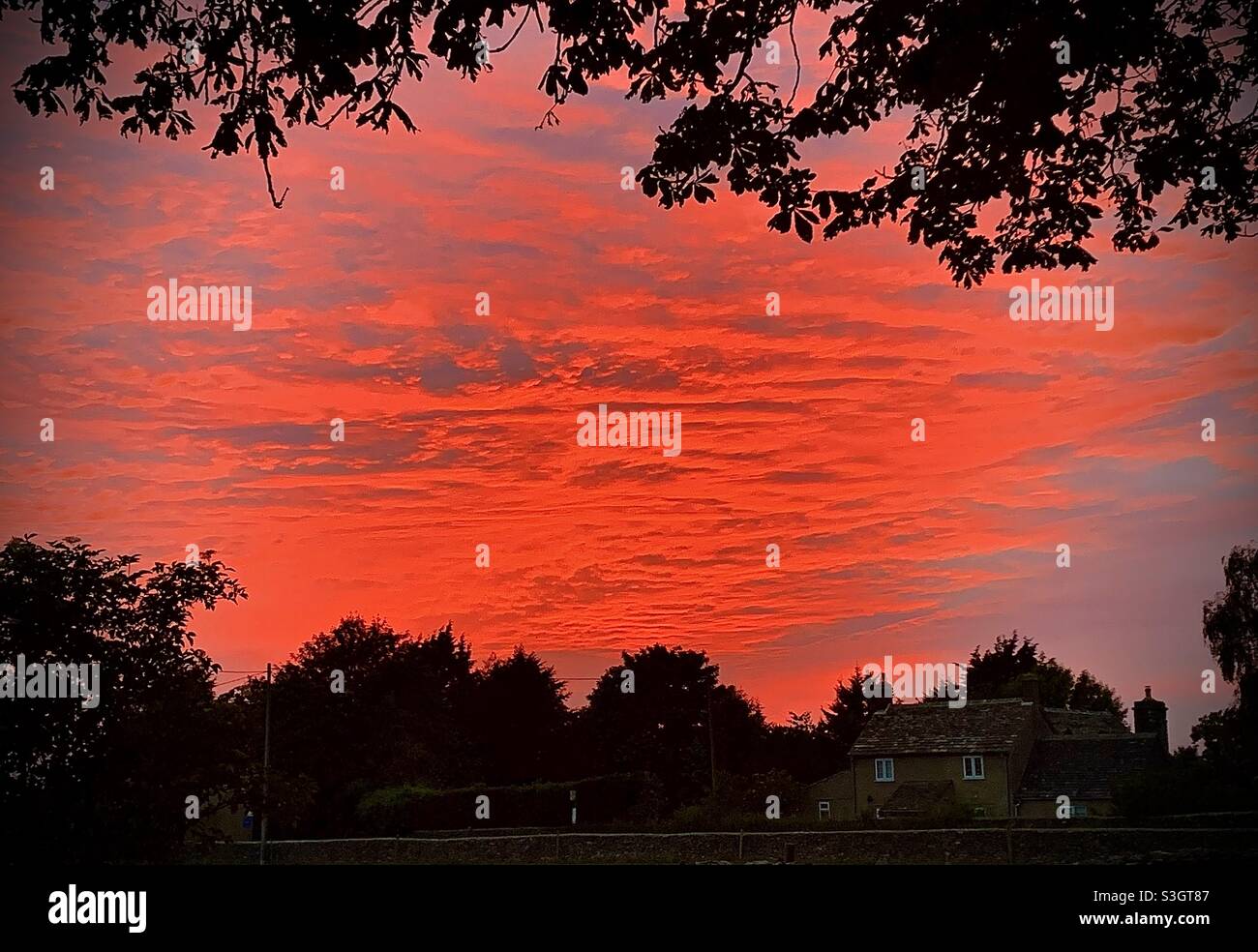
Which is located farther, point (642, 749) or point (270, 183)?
point (642, 749)

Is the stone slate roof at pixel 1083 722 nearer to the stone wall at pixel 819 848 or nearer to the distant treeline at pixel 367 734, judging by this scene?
the distant treeline at pixel 367 734

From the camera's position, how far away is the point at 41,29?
30.6 feet

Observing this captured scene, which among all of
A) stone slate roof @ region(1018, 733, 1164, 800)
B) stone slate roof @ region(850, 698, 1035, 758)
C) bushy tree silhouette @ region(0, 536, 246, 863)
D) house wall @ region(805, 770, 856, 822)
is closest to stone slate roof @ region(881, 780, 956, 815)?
stone slate roof @ region(850, 698, 1035, 758)

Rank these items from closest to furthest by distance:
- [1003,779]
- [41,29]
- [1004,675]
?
1. [41,29]
2. [1003,779]
3. [1004,675]

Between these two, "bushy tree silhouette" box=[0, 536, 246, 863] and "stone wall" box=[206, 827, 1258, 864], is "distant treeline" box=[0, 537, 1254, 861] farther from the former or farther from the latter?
"stone wall" box=[206, 827, 1258, 864]

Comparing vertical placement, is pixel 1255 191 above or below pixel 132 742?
above

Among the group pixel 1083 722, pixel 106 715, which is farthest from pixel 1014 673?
pixel 106 715

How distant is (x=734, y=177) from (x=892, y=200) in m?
2.49

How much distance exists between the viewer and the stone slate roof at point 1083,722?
74.4 metres

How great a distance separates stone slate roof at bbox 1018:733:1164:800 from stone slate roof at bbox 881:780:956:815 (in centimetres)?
447

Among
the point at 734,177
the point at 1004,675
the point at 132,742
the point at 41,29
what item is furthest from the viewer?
the point at 1004,675

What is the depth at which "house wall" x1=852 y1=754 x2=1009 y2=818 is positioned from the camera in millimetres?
63219
